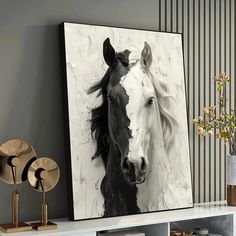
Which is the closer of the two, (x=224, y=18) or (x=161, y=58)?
(x=161, y=58)

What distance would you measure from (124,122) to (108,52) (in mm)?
426

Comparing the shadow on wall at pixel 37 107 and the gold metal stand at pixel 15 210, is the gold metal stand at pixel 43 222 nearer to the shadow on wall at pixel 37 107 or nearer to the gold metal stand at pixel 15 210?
the gold metal stand at pixel 15 210

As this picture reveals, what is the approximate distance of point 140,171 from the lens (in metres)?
3.23

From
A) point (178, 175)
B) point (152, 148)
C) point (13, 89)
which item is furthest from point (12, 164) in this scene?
point (178, 175)

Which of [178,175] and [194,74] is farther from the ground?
[194,74]

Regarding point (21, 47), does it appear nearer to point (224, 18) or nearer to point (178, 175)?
point (178, 175)

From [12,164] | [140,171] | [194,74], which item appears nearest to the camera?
[12,164]

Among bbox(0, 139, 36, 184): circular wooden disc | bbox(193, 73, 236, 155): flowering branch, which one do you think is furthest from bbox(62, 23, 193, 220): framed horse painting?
bbox(0, 139, 36, 184): circular wooden disc

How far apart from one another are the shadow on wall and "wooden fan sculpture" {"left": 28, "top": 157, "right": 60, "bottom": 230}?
6.8 inches

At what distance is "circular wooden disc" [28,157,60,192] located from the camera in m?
2.81

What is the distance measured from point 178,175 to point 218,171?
0.46 metres

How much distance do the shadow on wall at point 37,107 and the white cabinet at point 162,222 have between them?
18cm

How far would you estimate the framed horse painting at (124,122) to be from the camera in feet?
9.94

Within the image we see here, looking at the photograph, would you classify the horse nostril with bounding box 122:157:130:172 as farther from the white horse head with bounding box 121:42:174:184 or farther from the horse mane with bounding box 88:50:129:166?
the horse mane with bounding box 88:50:129:166
